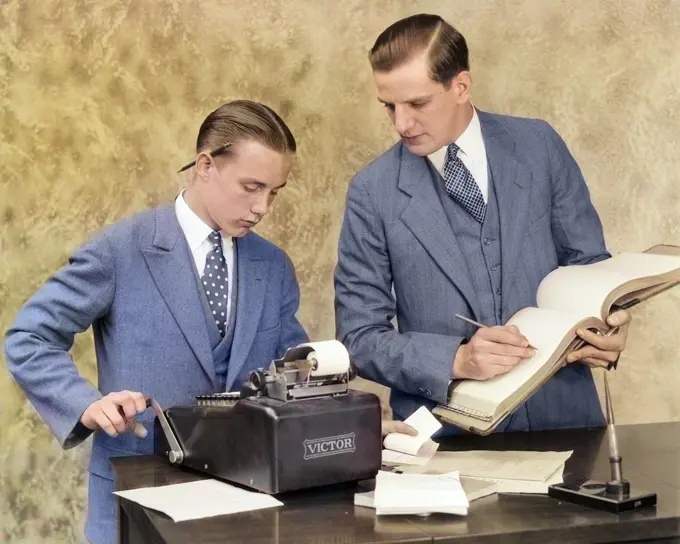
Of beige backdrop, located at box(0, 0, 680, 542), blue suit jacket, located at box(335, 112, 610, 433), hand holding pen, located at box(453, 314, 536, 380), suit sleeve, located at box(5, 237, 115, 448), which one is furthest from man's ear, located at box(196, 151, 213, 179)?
beige backdrop, located at box(0, 0, 680, 542)

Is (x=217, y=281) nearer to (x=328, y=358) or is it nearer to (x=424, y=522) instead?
(x=328, y=358)

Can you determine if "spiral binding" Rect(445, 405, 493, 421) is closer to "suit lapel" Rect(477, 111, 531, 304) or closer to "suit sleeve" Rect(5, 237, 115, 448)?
"suit lapel" Rect(477, 111, 531, 304)

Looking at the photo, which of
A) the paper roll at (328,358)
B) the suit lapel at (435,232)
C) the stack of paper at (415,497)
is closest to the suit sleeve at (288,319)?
the suit lapel at (435,232)

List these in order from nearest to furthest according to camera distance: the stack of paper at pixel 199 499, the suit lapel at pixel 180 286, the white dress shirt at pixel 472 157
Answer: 1. the stack of paper at pixel 199 499
2. the suit lapel at pixel 180 286
3. the white dress shirt at pixel 472 157

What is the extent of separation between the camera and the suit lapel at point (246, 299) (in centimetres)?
257

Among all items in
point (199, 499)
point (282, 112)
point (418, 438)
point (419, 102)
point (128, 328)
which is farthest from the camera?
point (282, 112)

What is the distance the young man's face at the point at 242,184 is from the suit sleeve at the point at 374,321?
0.98ft

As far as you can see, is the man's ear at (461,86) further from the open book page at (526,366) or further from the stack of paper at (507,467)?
the stack of paper at (507,467)

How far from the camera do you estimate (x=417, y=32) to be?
277 centimetres

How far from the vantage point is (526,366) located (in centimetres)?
238

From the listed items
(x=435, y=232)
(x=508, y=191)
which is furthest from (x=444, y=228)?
(x=508, y=191)

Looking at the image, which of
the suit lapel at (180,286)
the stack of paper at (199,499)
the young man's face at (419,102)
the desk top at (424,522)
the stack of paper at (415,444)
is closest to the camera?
the desk top at (424,522)

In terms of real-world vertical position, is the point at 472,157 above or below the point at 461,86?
below

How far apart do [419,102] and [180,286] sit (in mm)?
747
